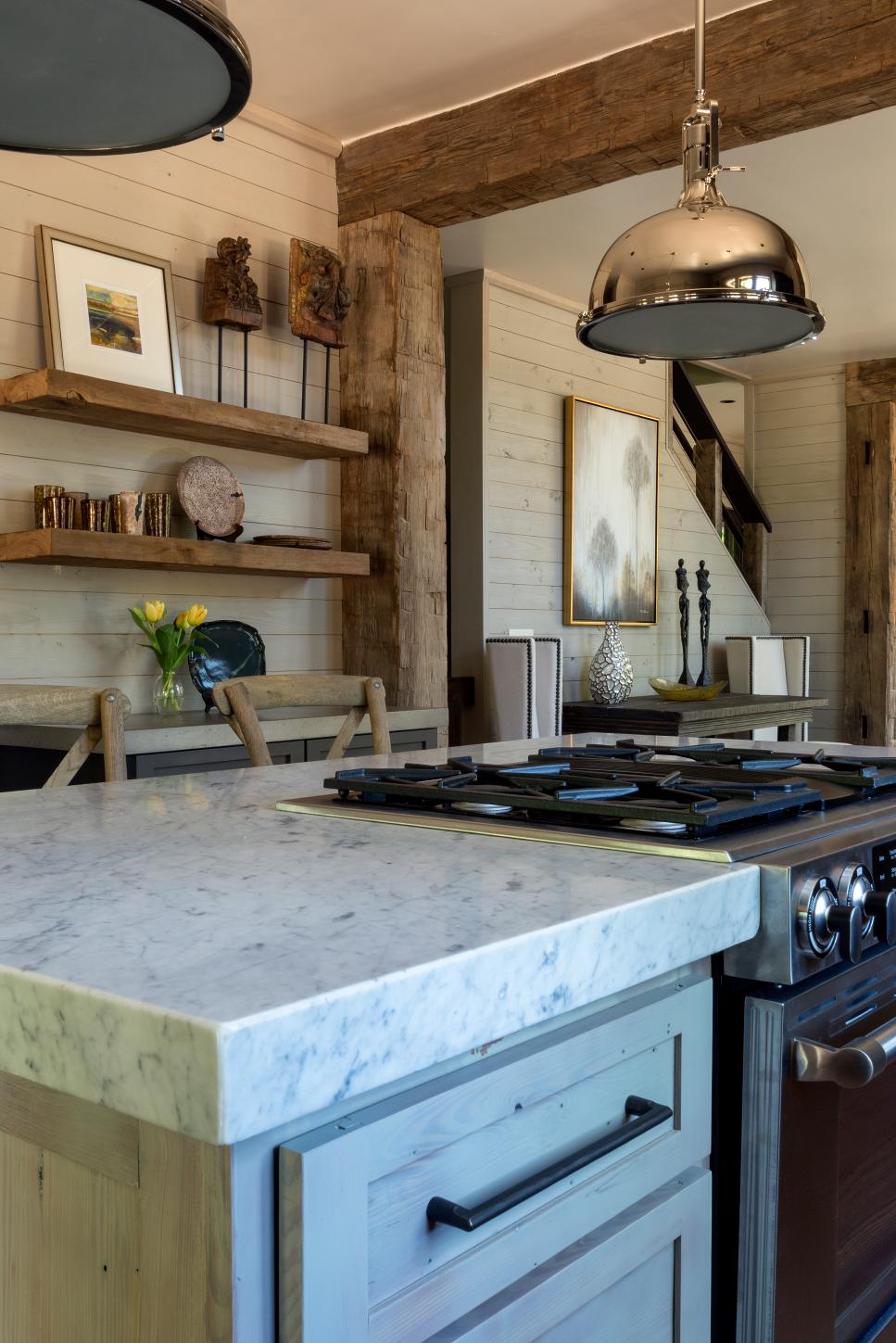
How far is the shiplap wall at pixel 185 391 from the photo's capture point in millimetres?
3154

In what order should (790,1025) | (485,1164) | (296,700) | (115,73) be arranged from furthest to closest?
(296,700) → (115,73) → (790,1025) → (485,1164)

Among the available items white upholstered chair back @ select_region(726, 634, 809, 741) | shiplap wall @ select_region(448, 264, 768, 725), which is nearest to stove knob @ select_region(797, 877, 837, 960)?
shiplap wall @ select_region(448, 264, 768, 725)

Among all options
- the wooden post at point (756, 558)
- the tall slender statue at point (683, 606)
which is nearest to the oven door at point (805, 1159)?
the tall slender statue at point (683, 606)

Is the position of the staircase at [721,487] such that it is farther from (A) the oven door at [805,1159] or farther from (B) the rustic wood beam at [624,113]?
(A) the oven door at [805,1159]

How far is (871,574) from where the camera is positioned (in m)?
6.86

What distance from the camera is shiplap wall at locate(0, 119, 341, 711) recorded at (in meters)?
3.15

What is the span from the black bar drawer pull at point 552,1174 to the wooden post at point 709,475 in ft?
19.9

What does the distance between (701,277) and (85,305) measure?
207cm

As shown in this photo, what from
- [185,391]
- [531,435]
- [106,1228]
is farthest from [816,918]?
[531,435]

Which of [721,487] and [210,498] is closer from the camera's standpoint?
[210,498]

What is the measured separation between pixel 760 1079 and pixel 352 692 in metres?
1.39

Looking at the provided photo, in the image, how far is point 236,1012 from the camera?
1.86 ft

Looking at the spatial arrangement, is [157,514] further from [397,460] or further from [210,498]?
[397,460]

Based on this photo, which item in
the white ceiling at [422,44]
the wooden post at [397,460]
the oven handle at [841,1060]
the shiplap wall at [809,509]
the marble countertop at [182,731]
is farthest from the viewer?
the shiplap wall at [809,509]
